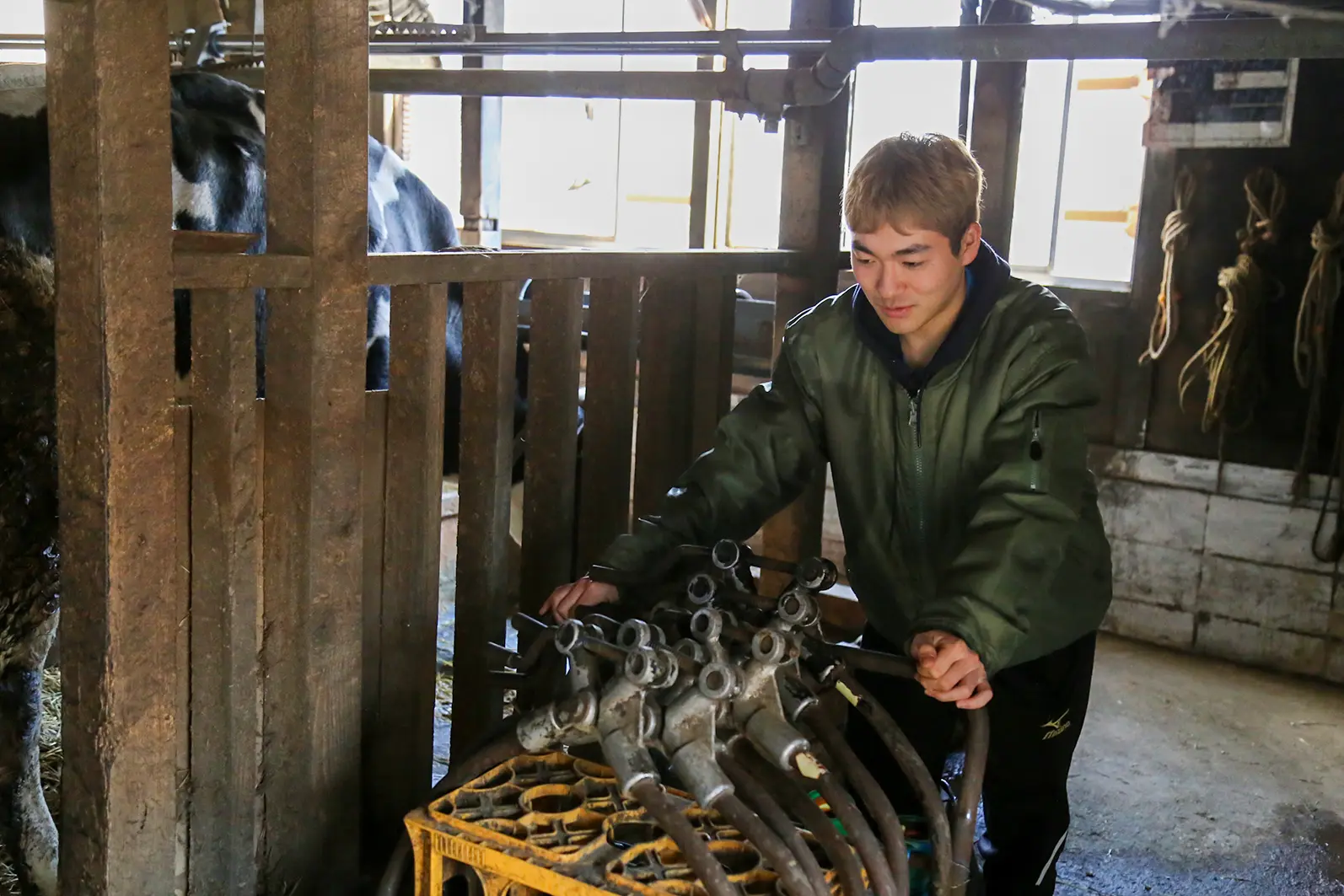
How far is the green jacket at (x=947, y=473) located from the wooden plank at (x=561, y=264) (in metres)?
0.42

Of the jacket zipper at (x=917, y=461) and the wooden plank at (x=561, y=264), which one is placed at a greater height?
the wooden plank at (x=561, y=264)

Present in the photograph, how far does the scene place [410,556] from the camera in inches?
83.6

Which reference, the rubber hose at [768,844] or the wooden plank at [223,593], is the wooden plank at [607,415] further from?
the rubber hose at [768,844]

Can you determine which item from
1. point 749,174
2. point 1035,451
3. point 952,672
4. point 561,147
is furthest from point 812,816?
point 561,147

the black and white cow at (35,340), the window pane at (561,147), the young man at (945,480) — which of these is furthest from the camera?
the window pane at (561,147)

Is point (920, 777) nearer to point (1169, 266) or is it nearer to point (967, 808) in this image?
point (967, 808)

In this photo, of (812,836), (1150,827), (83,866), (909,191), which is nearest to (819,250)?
(909,191)

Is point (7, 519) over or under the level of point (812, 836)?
over

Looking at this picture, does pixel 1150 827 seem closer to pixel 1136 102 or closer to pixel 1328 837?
pixel 1328 837

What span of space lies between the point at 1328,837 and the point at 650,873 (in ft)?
7.70

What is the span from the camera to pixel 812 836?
5.23 ft

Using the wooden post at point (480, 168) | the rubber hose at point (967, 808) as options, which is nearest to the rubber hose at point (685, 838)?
A: the rubber hose at point (967, 808)

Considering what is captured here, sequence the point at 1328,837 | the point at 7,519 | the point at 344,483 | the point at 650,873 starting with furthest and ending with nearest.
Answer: the point at 1328,837
the point at 7,519
the point at 344,483
the point at 650,873

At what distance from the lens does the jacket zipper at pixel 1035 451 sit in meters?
1.89
